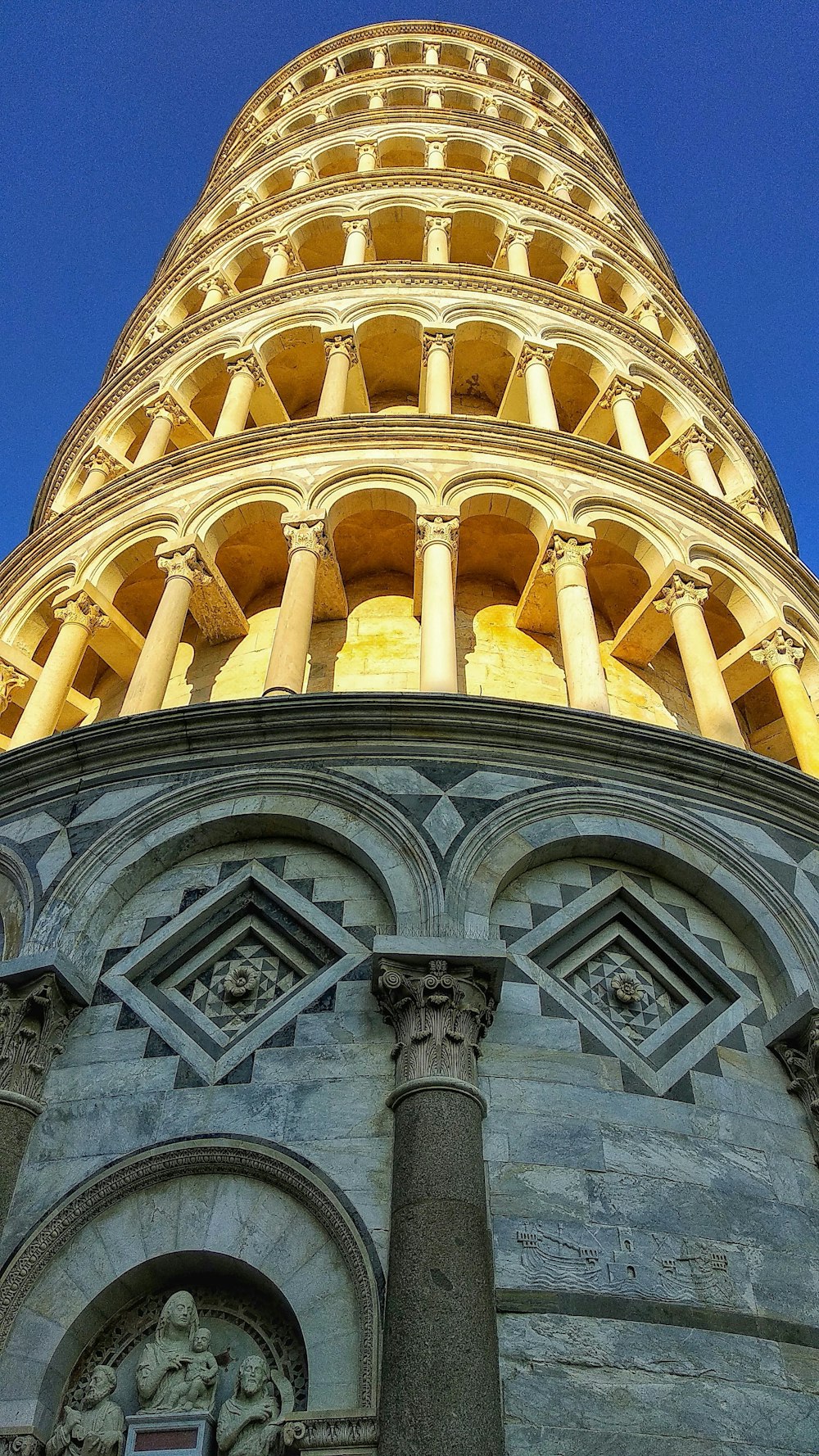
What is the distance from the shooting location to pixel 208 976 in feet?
29.2

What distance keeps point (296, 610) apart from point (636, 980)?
5278 millimetres

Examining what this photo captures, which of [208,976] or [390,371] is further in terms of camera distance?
[390,371]

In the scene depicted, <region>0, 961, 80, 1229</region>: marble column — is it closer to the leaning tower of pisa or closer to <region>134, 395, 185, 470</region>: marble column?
the leaning tower of pisa

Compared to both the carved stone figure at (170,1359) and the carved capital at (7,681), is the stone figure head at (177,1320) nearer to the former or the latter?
the carved stone figure at (170,1359)

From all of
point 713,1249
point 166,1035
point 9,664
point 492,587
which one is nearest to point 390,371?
point 492,587

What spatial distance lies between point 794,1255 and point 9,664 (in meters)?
10.5

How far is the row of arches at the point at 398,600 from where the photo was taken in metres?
13.7

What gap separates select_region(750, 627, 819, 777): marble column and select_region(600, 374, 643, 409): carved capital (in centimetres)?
520

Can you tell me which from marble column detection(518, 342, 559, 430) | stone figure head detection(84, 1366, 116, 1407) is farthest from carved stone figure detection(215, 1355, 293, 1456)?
marble column detection(518, 342, 559, 430)

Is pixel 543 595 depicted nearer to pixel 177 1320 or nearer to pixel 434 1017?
pixel 434 1017

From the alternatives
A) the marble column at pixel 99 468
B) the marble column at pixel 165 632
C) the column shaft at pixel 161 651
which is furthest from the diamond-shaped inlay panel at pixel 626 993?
the marble column at pixel 99 468

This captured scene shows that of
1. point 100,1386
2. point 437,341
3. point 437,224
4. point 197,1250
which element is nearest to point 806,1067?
point 197,1250

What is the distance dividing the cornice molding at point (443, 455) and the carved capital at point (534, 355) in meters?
2.77

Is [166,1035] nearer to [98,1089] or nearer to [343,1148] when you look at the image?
[98,1089]
